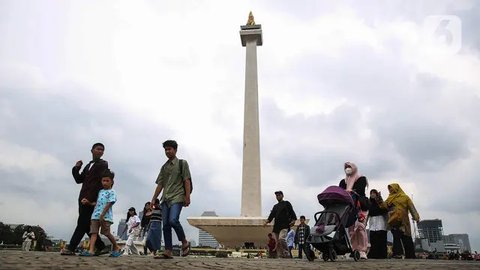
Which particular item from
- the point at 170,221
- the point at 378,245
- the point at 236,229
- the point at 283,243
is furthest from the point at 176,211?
the point at 236,229

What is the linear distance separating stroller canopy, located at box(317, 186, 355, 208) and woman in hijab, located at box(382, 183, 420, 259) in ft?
8.76

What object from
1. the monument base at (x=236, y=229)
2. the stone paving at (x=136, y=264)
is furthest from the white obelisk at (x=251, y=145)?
the stone paving at (x=136, y=264)

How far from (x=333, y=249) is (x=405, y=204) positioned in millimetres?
3201

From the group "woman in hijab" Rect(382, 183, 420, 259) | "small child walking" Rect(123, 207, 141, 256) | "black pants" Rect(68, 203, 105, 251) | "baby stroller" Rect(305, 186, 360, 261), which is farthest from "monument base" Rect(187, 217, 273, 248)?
"black pants" Rect(68, 203, 105, 251)

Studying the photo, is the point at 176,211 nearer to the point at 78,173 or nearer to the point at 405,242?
the point at 78,173

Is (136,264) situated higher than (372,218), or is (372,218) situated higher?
(372,218)

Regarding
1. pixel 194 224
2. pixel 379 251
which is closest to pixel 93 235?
pixel 379 251

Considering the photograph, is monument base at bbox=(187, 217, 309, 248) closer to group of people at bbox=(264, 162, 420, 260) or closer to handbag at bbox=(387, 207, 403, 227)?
group of people at bbox=(264, 162, 420, 260)

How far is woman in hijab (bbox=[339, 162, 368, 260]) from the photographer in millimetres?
7818

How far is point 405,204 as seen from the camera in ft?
30.2

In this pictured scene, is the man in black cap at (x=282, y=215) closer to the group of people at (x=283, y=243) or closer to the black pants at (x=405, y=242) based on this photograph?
the group of people at (x=283, y=243)

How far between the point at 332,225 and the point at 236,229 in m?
18.6

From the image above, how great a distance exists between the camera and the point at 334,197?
7.10 meters

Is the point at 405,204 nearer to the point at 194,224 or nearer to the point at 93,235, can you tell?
the point at 93,235
